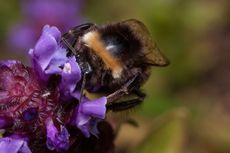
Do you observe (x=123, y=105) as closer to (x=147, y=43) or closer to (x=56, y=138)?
(x=147, y=43)

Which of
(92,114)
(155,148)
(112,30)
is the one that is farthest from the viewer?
(155,148)

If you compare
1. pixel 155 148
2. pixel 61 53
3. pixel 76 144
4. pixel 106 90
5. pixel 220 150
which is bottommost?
pixel 220 150

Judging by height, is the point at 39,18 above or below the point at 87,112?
below

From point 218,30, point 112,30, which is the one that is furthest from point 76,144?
point 218,30

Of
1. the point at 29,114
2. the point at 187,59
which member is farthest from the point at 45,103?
the point at 187,59

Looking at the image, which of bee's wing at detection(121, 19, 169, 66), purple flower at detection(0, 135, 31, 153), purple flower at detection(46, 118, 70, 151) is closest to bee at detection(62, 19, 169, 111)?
bee's wing at detection(121, 19, 169, 66)

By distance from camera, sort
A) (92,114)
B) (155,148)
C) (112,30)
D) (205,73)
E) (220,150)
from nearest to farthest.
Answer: (92,114) < (112,30) < (155,148) < (220,150) < (205,73)

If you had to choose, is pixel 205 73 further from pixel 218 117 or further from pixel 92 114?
pixel 92 114

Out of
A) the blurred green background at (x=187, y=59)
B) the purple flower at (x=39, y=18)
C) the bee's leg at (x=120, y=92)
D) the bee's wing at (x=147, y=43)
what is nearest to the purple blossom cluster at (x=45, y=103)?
the bee's leg at (x=120, y=92)
